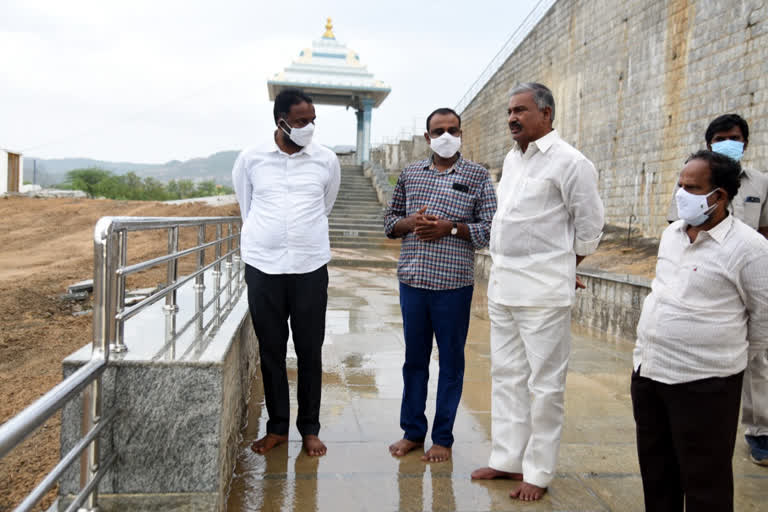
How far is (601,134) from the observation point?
14.1 m

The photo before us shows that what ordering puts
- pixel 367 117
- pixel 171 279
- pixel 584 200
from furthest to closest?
1. pixel 367 117
2. pixel 171 279
3. pixel 584 200

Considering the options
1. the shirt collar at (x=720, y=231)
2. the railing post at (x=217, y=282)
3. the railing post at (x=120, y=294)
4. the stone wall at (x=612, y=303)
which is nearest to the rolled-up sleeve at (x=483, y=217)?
the shirt collar at (x=720, y=231)

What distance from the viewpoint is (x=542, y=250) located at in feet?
9.19

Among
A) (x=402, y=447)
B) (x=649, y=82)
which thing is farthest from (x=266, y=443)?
(x=649, y=82)

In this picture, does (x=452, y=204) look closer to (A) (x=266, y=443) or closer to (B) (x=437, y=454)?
(B) (x=437, y=454)

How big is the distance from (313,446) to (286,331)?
0.59m

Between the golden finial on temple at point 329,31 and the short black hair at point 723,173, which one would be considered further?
the golden finial on temple at point 329,31

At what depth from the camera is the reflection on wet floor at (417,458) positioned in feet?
9.07

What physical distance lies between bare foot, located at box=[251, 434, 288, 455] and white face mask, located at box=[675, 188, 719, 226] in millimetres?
2174

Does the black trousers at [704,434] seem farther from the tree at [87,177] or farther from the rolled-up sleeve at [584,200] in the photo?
the tree at [87,177]

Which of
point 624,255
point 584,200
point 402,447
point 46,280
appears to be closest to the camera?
point 584,200

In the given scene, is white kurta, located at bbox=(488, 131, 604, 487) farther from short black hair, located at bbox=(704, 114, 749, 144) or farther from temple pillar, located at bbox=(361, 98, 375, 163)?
temple pillar, located at bbox=(361, 98, 375, 163)

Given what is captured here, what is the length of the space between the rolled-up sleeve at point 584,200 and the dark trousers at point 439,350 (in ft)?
2.30

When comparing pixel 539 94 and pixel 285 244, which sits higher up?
pixel 539 94
